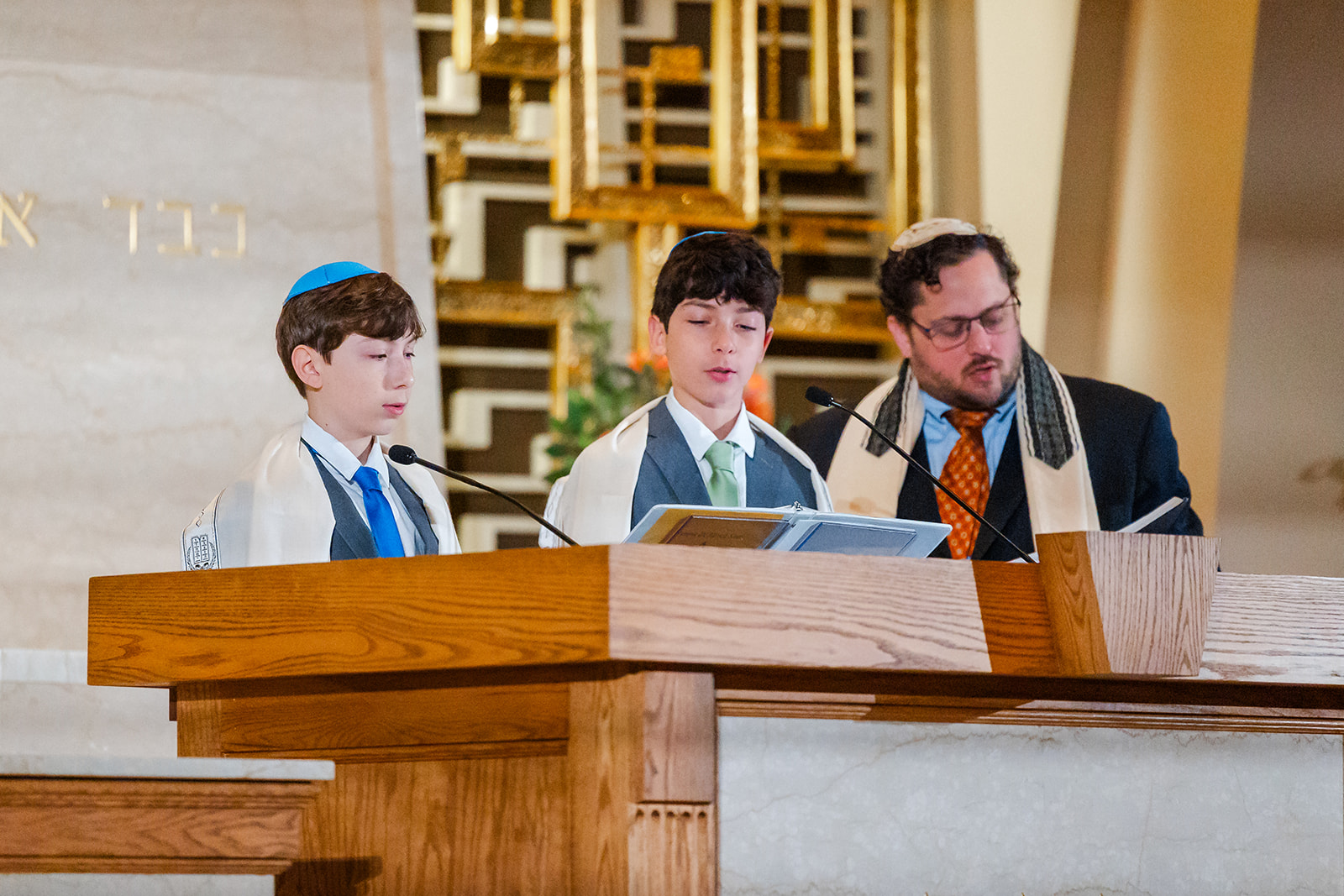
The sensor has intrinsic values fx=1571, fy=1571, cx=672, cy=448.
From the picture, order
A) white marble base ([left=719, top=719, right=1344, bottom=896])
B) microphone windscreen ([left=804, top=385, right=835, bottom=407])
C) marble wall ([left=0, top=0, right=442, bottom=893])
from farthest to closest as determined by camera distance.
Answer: marble wall ([left=0, top=0, right=442, bottom=893]) → microphone windscreen ([left=804, top=385, right=835, bottom=407]) → white marble base ([left=719, top=719, right=1344, bottom=896])

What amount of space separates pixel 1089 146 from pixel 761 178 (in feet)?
3.53

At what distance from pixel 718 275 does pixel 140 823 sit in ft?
3.59

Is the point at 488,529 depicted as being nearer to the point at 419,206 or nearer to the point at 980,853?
the point at 419,206

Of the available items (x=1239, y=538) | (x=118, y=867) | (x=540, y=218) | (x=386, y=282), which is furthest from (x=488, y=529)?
(x=118, y=867)

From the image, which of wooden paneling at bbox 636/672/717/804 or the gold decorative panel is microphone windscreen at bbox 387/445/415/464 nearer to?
wooden paneling at bbox 636/672/717/804

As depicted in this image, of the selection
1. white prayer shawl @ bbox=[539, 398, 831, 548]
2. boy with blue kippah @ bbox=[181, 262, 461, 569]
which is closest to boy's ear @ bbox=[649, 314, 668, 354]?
white prayer shawl @ bbox=[539, 398, 831, 548]

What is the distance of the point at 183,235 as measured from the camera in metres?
3.58

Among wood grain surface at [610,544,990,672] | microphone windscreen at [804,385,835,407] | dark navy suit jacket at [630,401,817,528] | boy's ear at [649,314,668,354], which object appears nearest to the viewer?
wood grain surface at [610,544,990,672]

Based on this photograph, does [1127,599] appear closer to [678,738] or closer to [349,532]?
[678,738]

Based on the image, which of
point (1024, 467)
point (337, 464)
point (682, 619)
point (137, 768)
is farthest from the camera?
point (1024, 467)

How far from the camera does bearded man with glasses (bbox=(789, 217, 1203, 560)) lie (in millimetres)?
2732

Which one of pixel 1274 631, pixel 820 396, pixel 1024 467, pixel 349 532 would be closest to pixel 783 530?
pixel 820 396

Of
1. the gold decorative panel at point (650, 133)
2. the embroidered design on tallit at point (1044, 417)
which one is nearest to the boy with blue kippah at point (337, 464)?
the embroidered design on tallit at point (1044, 417)

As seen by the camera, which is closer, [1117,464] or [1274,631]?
[1274,631]
